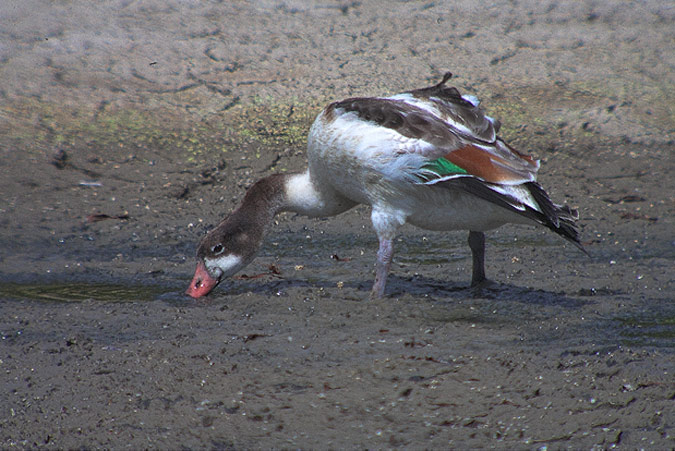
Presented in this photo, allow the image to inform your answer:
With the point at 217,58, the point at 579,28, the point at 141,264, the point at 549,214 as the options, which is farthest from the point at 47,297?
the point at 579,28

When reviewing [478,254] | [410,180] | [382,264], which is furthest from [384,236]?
[478,254]

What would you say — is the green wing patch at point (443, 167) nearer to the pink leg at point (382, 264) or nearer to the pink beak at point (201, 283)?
the pink leg at point (382, 264)

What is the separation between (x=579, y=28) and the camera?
9234mm

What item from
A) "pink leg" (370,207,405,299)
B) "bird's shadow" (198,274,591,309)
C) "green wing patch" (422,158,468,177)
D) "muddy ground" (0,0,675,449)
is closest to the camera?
"muddy ground" (0,0,675,449)

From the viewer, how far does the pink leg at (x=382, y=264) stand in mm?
4695

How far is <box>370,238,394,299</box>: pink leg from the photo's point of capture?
4695 mm

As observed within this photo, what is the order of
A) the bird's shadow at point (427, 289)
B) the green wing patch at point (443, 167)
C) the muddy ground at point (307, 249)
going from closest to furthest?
1. the muddy ground at point (307, 249)
2. the green wing patch at point (443, 167)
3. the bird's shadow at point (427, 289)

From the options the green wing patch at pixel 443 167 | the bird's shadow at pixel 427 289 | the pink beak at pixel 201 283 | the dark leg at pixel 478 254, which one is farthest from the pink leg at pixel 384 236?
the pink beak at pixel 201 283

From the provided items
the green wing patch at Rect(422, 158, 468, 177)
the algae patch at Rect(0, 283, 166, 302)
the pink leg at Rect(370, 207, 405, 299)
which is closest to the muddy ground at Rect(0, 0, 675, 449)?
the algae patch at Rect(0, 283, 166, 302)

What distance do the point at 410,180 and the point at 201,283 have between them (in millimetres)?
1588

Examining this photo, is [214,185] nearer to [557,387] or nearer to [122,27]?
[122,27]

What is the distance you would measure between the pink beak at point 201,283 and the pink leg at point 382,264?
1.09 meters

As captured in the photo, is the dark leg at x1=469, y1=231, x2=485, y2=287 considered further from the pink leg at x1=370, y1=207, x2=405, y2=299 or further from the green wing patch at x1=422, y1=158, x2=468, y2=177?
the green wing patch at x1=422, y1=158, x2=468, y2=177

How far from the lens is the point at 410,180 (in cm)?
438
